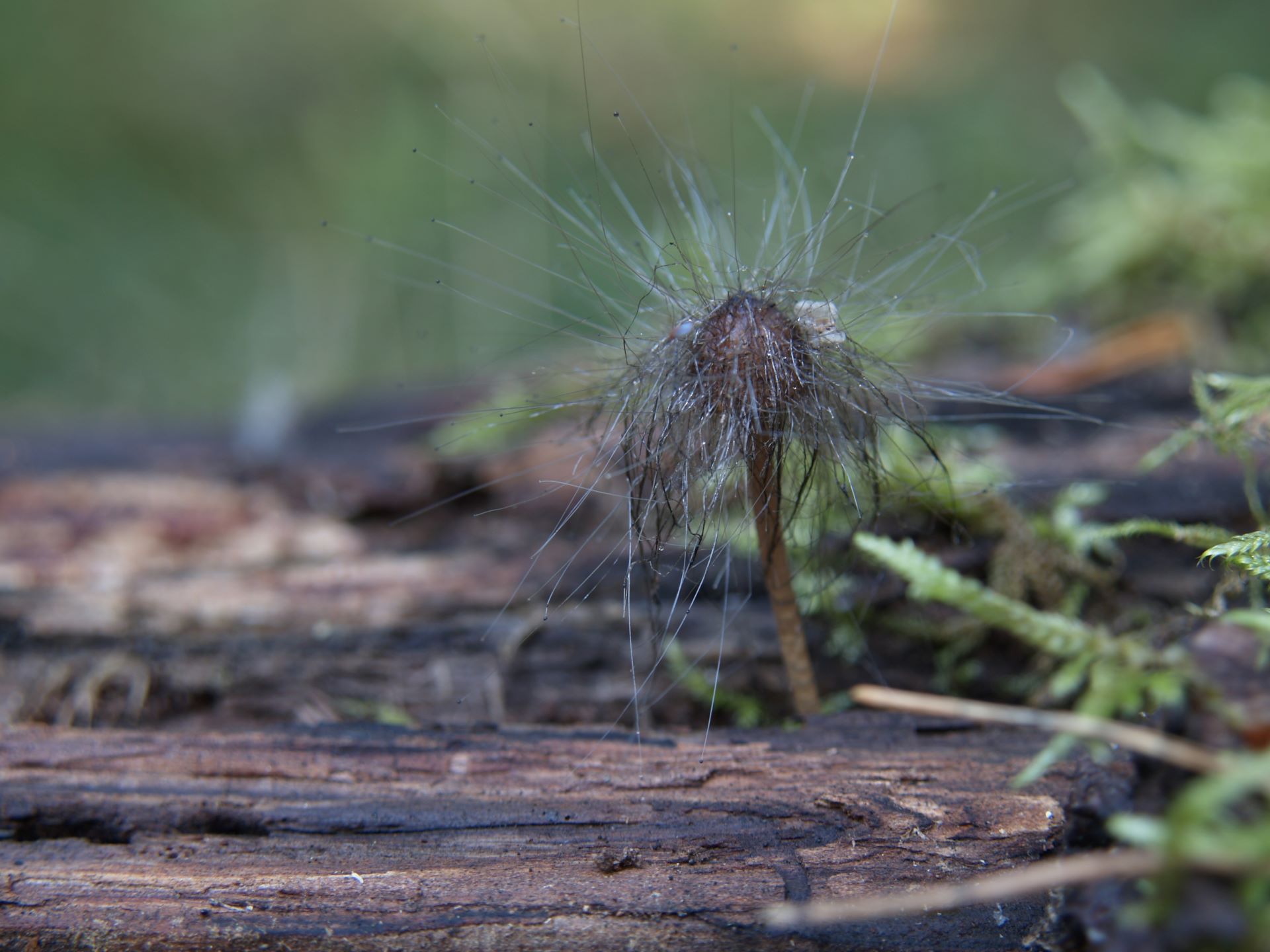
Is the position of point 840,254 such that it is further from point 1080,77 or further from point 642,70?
point 1080,77

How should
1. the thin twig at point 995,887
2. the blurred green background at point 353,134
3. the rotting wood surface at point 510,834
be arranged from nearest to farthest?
the thin twig at point 995,887, the rotting wood surface at point 510,834, the blurred green background at point 353,134

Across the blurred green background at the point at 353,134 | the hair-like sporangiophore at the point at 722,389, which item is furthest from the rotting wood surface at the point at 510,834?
the blurred green background at the point at 353,134

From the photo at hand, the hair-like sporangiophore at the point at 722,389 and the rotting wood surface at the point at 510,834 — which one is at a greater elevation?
the hair-like sporangiophore at the point at 722,389

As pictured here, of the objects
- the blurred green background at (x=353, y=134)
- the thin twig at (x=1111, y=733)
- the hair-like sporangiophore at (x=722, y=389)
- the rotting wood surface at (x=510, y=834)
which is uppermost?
the blurred green background at (x=353, y=134)

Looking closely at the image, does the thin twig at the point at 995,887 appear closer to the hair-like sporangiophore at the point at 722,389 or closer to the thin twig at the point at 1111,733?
the thin twig at the point at 1111,733

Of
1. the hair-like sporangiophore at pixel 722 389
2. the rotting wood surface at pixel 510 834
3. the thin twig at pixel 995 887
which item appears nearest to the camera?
the thin twig at pixel 995 887

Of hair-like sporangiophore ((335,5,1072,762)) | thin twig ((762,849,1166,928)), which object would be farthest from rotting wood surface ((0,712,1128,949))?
hair-like sporangiophore ((335,5,1072,762))
